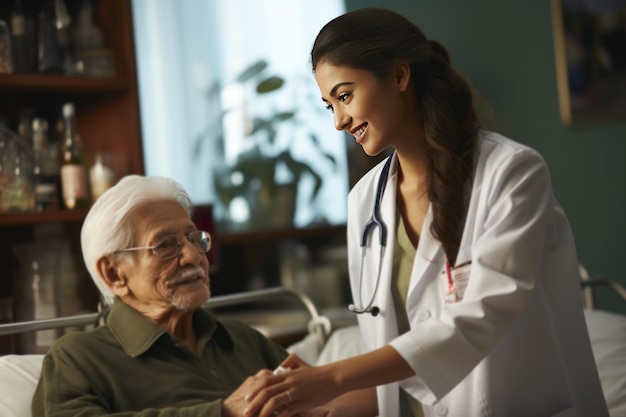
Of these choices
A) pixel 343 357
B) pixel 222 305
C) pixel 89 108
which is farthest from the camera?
pixel 89 108

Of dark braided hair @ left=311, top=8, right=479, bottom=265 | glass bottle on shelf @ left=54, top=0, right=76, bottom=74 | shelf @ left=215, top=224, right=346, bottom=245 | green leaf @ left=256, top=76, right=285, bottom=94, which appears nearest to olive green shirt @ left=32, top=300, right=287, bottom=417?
dark braided hair @ left=311, top=8, right=479, bottom=265

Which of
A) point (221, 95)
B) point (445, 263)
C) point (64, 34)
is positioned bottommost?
point (445, 263)

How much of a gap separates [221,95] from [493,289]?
2.68 metres

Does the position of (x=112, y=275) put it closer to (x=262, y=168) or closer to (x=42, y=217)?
(x=42, y=217)

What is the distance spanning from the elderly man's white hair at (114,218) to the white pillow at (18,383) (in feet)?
0.82

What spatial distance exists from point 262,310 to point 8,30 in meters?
1.66

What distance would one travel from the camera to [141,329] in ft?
6.31

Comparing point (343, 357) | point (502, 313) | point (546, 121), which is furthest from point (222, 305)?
point (546, 121)

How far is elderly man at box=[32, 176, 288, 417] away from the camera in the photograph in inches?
72.2

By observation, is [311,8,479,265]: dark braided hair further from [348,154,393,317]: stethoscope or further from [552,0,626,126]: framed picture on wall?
[552,0,626,126]: framed picture on wall

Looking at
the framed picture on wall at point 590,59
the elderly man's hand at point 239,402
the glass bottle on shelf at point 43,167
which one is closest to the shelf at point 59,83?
the glass bottle on shelf at point 43,167

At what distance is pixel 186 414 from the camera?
5.63ft

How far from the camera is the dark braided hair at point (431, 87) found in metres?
1.67

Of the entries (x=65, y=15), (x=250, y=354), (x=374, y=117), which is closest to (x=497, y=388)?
(x=374, y=117)
